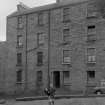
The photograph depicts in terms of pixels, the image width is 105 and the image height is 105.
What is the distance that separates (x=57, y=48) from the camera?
41.4 m

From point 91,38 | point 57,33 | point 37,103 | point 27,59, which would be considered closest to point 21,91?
point 27,59

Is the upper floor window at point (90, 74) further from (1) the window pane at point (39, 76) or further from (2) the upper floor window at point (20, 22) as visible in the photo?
(2) the upper floor window at point (20, 22)

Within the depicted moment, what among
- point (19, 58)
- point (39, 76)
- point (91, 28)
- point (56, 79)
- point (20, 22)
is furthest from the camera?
point (20, 22)

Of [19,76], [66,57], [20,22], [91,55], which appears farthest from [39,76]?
[20,22]

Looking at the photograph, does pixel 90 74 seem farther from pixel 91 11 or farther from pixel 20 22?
pixel 20 22

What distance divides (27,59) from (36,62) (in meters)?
1.80

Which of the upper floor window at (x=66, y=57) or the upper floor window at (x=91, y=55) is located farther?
the upper floor window at (x=66, y=57)

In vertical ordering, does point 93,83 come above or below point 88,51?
below

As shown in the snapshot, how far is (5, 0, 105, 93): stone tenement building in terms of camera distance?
38.6 meters

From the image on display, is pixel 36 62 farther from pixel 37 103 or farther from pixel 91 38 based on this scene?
pixel 37 103

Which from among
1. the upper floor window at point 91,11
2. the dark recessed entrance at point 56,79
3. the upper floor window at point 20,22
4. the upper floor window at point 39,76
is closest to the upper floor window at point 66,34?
the upper floor window at point 91,11

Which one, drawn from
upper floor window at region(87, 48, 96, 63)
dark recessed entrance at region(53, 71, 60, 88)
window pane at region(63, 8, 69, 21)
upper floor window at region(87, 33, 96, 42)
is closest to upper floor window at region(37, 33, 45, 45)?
window pane at region(63, 8, 69, 21)

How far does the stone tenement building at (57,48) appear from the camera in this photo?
38.6 m

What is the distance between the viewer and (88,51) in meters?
39.1
